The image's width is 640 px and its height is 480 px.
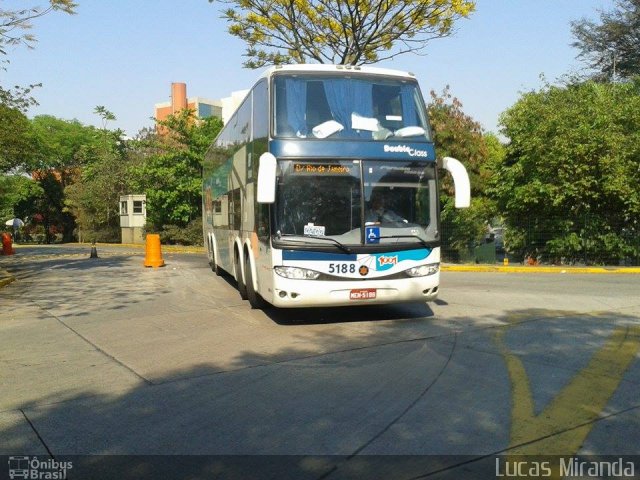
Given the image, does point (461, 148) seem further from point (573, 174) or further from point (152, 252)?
point (152, 252)

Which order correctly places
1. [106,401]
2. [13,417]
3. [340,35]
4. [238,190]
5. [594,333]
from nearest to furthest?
1. [13,417]
2. [106,401]
3. [594,333]
4. [238,190]
5. [340,35]

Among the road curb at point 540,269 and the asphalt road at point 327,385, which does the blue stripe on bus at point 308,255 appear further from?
the road curb at point 540,269

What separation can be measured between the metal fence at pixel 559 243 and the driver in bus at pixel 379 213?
45.9 feet

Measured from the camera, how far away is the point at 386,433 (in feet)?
15.6

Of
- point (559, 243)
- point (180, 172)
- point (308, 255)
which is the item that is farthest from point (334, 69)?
point (180, 172)

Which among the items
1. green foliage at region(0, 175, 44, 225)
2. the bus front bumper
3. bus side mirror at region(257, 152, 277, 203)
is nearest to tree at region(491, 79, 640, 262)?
the bus front bumper

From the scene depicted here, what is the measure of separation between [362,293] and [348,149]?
2.13 m

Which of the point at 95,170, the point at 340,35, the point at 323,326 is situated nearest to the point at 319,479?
the point at 323,326

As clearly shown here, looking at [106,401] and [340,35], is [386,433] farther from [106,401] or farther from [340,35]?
[340,35]

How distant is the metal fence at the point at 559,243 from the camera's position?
829 inches

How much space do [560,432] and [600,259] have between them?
18.5 metres

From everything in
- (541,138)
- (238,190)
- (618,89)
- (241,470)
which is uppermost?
(618,89)

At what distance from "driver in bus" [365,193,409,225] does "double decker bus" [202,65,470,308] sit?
1 cm

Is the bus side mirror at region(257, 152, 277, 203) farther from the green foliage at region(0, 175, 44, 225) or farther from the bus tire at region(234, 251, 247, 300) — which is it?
the green foliage at region(0, 175, 44, 225)
